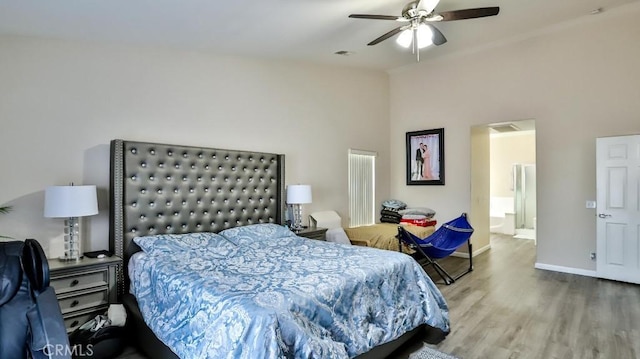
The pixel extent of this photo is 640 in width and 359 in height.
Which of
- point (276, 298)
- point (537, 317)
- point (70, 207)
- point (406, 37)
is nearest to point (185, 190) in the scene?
point (70, 207)

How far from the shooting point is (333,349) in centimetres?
192

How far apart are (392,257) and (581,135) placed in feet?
12.2

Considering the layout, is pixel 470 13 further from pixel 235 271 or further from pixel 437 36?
pixel 235 271

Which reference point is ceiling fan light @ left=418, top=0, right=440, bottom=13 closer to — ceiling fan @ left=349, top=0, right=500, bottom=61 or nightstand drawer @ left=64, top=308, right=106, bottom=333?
ceiling fan @ left=349, top=0, right=500, bottom=61

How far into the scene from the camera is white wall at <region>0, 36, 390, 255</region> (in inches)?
111

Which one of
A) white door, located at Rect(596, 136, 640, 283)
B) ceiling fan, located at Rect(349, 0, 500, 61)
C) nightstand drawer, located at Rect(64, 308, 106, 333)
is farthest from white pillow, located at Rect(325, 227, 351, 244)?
white door, located at Rect(596, 136, 640, 283)

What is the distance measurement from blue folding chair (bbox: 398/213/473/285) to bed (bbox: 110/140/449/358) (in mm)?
1353

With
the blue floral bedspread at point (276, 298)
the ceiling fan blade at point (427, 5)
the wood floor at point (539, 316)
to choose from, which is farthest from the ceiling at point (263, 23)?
the wood floor at point (539, 316)

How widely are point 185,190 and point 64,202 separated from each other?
3.59 feet

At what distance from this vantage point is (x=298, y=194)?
437cm

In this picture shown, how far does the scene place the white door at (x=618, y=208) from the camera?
4.17 metres

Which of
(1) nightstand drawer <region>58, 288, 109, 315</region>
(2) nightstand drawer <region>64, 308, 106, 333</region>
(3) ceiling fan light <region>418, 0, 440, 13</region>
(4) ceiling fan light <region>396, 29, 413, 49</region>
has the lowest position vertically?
(2) nightstand drawer <region>64, 308, 106, 333</region>

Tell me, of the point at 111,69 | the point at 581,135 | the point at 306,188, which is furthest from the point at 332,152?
the point at 581,135

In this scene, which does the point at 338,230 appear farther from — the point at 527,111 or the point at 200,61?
the point at 527,111
